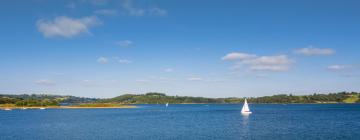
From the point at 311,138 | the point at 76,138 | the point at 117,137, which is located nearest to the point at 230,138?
the point at 311,138

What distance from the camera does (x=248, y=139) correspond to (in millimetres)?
71188

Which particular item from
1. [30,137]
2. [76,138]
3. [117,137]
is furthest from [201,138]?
[30,137]

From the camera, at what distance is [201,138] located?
7262 cm

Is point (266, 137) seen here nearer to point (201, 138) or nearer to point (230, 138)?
point (230, 138)

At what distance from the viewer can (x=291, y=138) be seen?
7156 centimetres

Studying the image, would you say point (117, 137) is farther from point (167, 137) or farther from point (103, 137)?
point (167, 137)

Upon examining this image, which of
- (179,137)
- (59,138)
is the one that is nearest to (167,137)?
(179,137)

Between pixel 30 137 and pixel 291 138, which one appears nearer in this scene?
pixel 291 138

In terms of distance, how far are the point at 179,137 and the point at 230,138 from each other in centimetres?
914

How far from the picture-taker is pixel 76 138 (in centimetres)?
7312

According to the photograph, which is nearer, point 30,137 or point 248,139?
point 248,139

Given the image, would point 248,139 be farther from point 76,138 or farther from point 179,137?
point 76,138

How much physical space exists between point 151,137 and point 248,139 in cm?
1713

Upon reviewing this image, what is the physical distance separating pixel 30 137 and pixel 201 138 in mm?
31448
